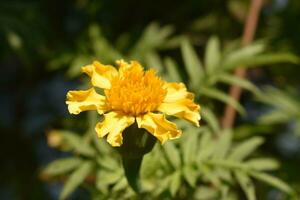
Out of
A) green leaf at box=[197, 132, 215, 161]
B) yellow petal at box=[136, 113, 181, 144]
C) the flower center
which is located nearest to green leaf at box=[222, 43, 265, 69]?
green leaf at box=[197, 132, 215, 161]

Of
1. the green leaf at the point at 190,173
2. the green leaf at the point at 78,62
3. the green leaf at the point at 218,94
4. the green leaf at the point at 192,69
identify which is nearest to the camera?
the green leaf at the point at 190,173

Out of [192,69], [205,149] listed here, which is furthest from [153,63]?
[205,149]

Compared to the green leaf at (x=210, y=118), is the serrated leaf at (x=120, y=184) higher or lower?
lower

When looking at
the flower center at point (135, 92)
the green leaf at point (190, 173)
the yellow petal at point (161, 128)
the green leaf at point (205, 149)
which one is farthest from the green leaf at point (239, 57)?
the yellow petal at point (161, 128)

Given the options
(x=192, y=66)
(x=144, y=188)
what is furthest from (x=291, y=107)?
(x=144, y=188)

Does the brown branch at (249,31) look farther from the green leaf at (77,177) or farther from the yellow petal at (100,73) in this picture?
the yellow petal at (100,73)

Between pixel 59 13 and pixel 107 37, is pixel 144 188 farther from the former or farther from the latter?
pixel 59 13

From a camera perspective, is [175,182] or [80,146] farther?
[80,146]

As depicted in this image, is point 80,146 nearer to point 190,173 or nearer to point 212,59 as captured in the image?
point 190,173
